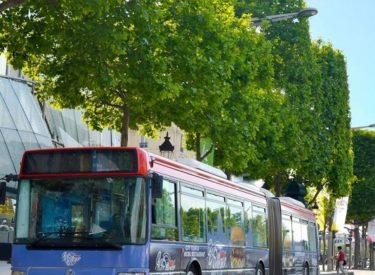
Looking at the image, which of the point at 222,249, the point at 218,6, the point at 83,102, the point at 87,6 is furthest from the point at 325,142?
the point at 87,6

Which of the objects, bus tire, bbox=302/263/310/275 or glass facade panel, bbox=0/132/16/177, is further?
glass facade panel, bbox=0/132/16/177

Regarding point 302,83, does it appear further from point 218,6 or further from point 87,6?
point 87,6

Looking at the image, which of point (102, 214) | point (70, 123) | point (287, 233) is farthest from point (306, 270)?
point (102, 214)

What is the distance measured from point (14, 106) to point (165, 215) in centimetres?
2129

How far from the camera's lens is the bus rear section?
41.2ft

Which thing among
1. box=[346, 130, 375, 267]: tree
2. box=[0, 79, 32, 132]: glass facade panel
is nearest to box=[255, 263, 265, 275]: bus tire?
box=[0, 79, 32, 132]: glass facade panel

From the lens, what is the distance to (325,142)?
4197cm

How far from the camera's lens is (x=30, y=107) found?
116 ft

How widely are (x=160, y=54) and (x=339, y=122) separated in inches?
999

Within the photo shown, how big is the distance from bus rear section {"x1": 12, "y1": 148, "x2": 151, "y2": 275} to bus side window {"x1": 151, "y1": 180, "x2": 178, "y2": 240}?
0.45 meters

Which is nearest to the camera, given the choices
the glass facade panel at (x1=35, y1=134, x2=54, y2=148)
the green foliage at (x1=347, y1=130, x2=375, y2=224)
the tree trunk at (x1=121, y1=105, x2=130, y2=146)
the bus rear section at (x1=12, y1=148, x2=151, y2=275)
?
the bus rear section at (x1=12, y1=148, x2=151, y2=275)

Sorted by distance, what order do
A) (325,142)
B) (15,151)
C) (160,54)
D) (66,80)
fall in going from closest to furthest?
(160,54), (66,80), (15,151), (325,142)

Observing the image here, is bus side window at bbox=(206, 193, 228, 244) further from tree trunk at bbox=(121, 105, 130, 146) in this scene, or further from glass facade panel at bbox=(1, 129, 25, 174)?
glass facade panel at bbox=(1, 129, 25, 174)

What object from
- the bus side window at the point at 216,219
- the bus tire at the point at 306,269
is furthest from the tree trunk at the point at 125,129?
the bus tire at the point at 306,269
